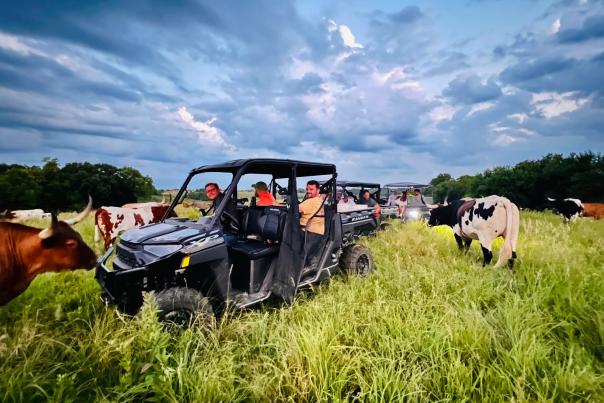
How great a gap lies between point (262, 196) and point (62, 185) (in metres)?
48.9

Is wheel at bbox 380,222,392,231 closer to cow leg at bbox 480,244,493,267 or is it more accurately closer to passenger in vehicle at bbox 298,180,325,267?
cow leg at bbox 480,244,493,267

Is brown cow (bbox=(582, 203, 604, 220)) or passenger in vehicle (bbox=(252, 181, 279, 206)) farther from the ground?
passenger in vehicle (bbox=(252, 181, 279, 206))

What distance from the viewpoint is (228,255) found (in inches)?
Answer: 150

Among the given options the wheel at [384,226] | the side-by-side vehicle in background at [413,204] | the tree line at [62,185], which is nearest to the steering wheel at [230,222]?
the wheel at [384,226]

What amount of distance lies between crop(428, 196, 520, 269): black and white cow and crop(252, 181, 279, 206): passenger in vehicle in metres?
4.44

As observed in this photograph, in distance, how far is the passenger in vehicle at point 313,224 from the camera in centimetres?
484

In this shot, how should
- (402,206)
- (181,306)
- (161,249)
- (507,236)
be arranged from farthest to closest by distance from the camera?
(402,206), (507,236), (161,249), (181,306)

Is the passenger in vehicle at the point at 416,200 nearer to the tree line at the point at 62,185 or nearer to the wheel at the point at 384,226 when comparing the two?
the wheel at the point at 384,226

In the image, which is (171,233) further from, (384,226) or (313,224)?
(384,226)

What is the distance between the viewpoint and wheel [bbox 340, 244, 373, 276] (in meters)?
5.79

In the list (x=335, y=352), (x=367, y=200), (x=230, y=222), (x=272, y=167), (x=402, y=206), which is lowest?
(x=335, y=352)

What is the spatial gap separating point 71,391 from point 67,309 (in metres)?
2.30

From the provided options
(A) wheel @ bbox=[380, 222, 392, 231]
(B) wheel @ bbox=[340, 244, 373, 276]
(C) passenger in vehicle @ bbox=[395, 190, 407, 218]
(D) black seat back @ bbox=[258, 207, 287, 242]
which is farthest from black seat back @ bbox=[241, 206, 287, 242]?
(C) passenger in vehicle @ bbox=[395, 190, 407, 218]

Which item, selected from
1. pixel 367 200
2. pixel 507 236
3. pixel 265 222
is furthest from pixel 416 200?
pixel 265 222
